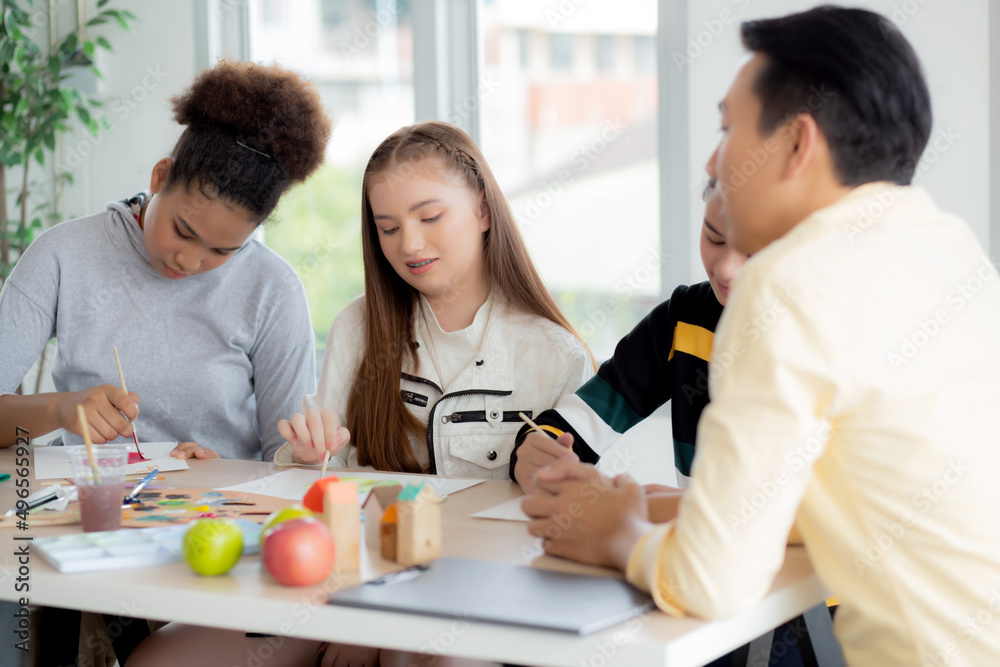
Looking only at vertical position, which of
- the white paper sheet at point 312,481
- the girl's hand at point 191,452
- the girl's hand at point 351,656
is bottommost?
the girl's hand at point 351,656

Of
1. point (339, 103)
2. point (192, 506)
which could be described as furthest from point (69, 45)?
point (192, 506)

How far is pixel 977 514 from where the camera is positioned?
0.78 metres

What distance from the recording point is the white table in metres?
0.71

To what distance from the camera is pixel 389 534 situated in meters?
0.92

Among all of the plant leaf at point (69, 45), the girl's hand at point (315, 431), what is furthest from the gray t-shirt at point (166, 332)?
the plant leaf at point (69, 45)

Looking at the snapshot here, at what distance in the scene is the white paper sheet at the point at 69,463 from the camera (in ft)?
4.64

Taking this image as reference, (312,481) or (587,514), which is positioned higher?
(587,514)

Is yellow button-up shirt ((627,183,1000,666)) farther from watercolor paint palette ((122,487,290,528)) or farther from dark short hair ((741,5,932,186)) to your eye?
watercolor paint palette ((122,487,290,528))

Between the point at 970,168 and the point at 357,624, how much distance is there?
2067 mm

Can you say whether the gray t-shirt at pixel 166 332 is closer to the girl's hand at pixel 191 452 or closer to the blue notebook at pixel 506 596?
the girl's hand at pixel 191 452

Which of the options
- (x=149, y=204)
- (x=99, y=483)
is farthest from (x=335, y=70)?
(x=99, y=483)

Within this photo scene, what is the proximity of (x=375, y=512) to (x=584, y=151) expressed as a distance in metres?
2.10

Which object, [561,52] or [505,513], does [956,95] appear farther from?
[505,513]

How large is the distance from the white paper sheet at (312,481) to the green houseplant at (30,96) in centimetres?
224
